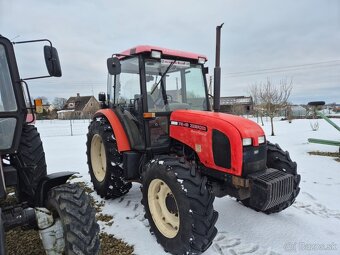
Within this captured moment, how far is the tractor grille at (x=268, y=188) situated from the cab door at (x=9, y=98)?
252cm

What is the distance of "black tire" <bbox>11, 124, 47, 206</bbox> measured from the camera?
3.25 meters

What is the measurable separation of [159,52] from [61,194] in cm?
222

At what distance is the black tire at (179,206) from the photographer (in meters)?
2.65

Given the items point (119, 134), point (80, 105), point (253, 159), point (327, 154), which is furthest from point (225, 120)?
point (80, 105)

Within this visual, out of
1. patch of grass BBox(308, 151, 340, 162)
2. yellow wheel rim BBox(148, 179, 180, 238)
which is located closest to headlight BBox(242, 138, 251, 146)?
yellow wheel rim BBox(148, 179, 180, 238)

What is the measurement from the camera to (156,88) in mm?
3861

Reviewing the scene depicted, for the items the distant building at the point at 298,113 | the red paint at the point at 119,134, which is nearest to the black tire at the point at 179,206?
the red paint at the point at 119,134

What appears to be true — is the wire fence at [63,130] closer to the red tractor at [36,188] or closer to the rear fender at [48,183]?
the red tractor at [36,188]

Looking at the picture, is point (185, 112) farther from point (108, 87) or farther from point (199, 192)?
point (108, 87)

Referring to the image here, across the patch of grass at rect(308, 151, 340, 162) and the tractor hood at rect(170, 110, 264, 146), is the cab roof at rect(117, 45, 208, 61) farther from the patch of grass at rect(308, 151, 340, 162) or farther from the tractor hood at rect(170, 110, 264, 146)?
the patch of grass at rect(308, 151, 340, 162)

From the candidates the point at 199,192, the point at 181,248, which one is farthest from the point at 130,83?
the point at 181,248

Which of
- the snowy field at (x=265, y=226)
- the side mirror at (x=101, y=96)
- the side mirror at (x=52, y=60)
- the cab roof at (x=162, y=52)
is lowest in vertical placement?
the snowy field at (x=265, y=226)

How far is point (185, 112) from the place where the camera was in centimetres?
356

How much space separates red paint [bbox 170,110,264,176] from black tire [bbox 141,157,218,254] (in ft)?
1.25
